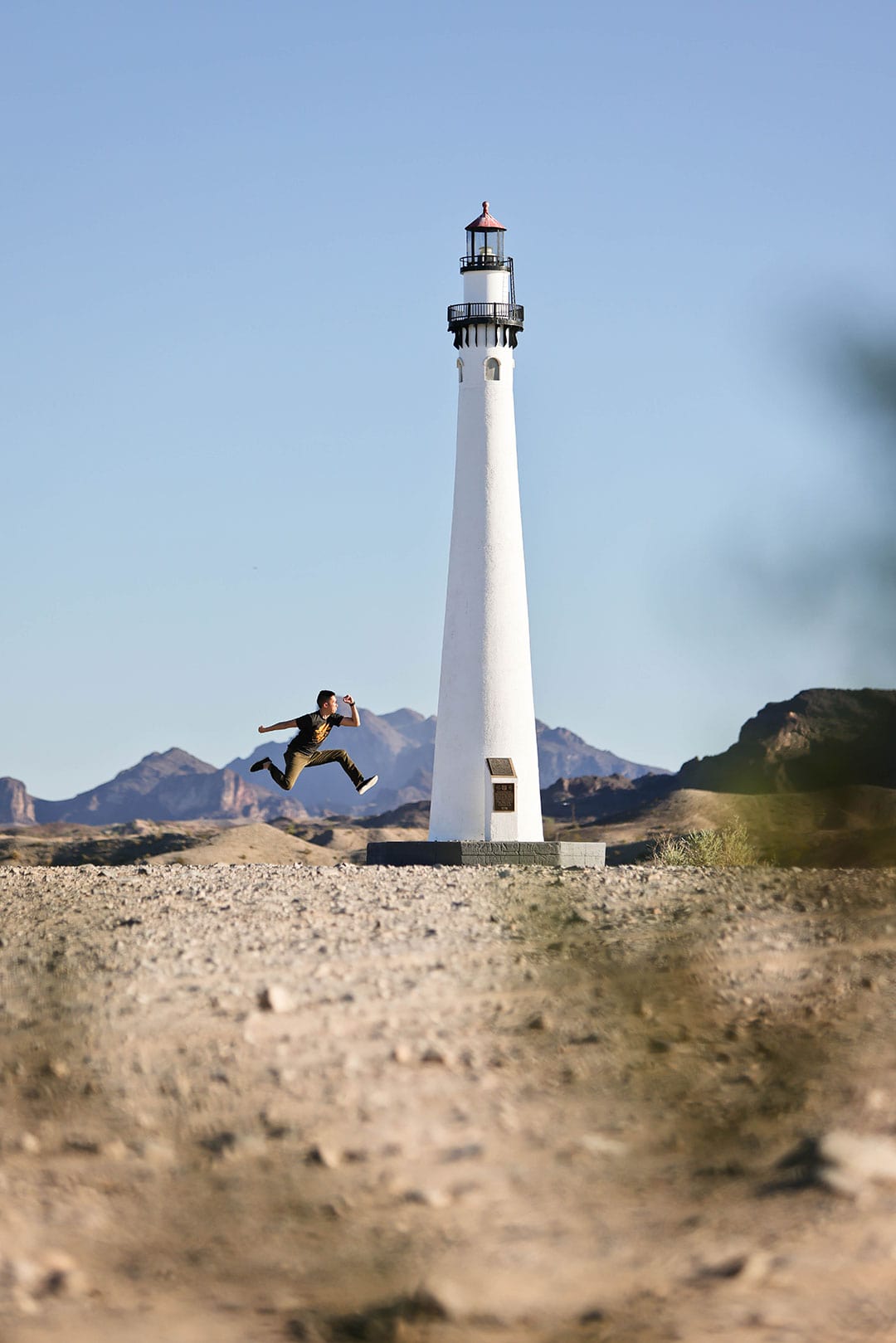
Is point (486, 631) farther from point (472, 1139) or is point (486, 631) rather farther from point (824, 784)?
point (824, 784)

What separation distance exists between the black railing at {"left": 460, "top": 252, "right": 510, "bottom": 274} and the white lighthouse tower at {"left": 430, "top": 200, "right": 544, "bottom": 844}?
51.5 inches

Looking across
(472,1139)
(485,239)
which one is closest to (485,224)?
(485,239)

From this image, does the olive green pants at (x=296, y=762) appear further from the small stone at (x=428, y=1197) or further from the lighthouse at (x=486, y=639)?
the small stone at (x=428, y=1197)

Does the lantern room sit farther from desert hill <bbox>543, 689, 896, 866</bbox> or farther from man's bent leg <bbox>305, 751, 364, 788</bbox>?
desert hill <bbox>543, 689, 896, 866</bbox>

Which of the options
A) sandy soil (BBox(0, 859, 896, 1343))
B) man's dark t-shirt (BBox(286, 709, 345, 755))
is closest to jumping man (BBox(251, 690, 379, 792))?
man's dark t-shirt (BBox(286, 709, 345, 755))

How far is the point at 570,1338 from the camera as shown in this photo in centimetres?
702

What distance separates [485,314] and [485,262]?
1.34 m

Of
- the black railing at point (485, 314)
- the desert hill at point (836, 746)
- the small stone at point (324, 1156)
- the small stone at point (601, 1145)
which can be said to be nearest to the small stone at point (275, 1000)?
the small stone at point (324, 1156)

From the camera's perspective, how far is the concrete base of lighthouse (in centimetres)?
2836

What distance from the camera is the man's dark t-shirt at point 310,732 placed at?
2031 cm

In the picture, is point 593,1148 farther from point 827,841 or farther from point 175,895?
point 175,895

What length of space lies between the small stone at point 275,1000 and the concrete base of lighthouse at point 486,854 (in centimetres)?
1692

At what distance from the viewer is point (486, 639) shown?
2923cm

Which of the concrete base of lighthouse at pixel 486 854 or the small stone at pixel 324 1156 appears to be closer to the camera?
the small stone at pixel 324 1156
